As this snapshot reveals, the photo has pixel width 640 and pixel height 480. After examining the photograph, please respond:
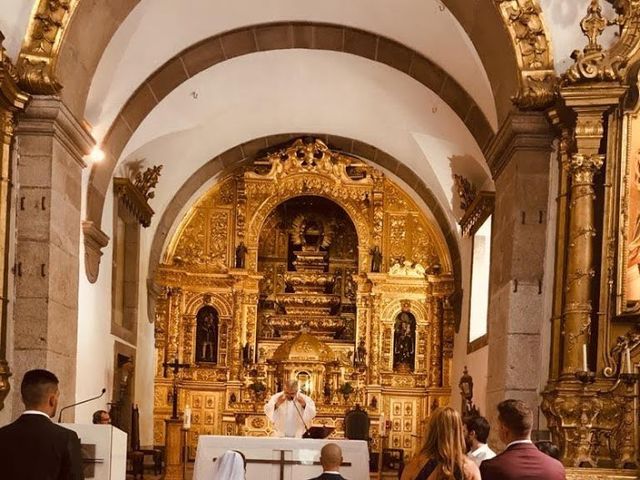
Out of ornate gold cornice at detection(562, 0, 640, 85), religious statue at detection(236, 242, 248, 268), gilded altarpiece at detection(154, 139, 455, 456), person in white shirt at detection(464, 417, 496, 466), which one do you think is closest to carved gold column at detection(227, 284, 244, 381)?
gilded altarpiece at detection(154, 139, 455, 456)

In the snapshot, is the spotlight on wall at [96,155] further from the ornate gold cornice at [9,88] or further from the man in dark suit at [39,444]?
the man in dark suit at [39,444]

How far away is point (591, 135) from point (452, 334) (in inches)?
352

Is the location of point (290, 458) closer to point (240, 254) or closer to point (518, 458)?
point (518, 458)

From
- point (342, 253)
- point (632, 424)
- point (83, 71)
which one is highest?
point (83, 71)

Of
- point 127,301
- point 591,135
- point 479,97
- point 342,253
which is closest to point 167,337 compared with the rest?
point 127,301

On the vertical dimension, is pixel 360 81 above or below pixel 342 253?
above

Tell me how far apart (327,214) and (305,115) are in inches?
122

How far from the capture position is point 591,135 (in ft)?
29.8

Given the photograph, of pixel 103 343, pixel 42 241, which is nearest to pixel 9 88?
pixel 42 241

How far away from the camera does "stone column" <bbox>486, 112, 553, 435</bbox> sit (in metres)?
9.62

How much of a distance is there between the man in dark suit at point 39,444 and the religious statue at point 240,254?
13.2 m

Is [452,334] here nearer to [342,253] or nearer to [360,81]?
[342,253]

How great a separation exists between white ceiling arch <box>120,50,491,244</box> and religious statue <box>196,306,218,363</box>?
2066 mm

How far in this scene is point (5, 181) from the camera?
30.2 feet
